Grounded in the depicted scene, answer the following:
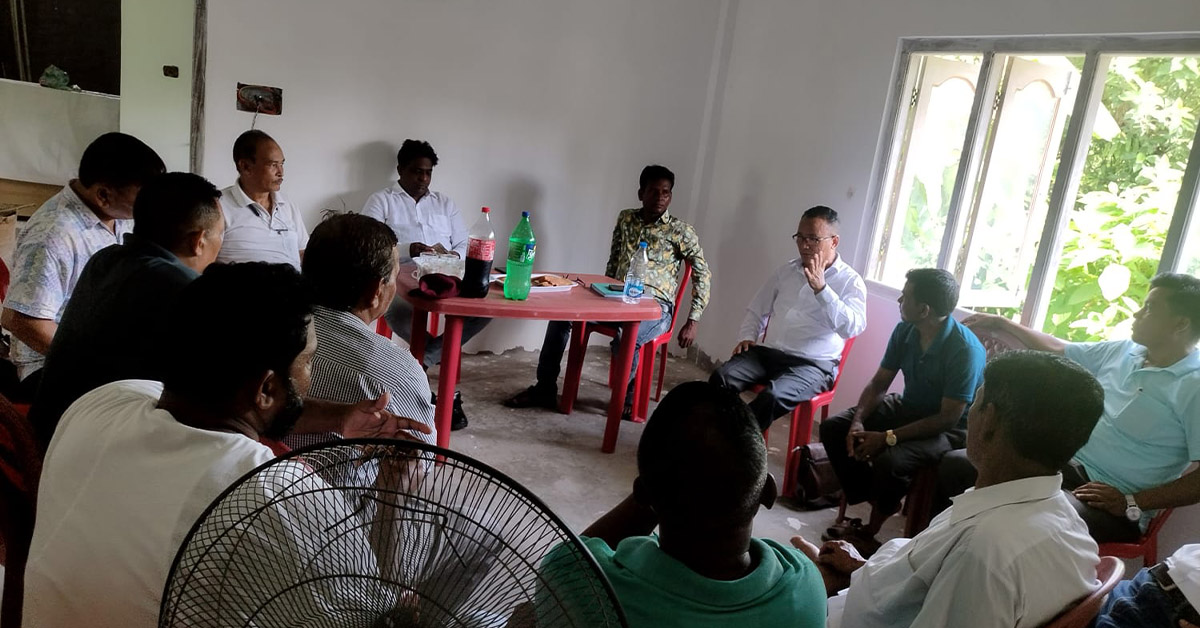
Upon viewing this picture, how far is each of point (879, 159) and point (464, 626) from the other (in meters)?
3.29

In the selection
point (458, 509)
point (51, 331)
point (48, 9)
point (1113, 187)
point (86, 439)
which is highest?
point (48, 9)

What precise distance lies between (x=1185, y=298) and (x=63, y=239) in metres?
2.92

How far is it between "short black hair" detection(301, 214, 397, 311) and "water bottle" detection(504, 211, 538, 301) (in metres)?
1.13

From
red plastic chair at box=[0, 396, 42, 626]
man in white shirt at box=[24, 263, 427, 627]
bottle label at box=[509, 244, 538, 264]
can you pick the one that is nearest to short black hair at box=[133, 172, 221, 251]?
red plastic chair at box=[0, 396, 42, 626]

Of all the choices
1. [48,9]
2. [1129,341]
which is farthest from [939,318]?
[48,9]

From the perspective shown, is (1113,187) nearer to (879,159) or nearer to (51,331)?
(879,159)

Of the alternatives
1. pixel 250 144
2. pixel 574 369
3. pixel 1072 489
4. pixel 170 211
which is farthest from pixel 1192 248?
pixel 250 144

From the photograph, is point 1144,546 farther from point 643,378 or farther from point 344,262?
point 344,262

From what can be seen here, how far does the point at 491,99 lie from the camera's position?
12.8ft

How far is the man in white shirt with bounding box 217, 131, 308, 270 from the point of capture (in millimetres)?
2730

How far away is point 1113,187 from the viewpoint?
107 inches

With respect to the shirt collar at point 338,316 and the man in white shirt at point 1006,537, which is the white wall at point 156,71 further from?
the man in white shirt at point 1006,537

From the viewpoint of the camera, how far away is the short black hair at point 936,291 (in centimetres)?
240

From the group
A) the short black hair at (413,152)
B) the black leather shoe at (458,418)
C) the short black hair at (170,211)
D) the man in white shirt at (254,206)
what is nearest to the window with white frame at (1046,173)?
the black leather shoe at (458,418)
